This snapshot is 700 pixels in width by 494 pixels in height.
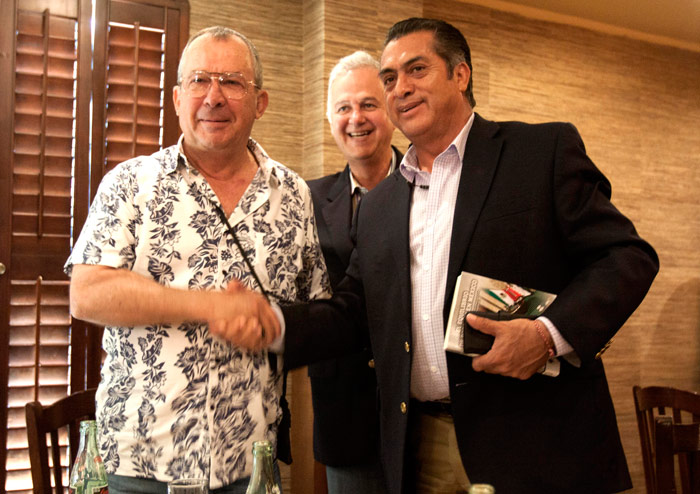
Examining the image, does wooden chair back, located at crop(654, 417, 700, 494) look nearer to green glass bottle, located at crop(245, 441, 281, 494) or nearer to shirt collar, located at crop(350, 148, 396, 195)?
green glass bottle, located at crop(245, 441, 281, 494)

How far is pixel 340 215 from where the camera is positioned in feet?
7.79

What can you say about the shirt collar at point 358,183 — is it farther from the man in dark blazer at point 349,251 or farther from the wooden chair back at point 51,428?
the wooden chair back at point 51,428

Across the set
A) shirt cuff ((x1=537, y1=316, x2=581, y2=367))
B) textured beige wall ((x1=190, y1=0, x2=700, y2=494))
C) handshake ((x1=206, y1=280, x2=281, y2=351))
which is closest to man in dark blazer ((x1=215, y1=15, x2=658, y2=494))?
shirt cuff ((x1=537, y1=316, x2=581, y2=367))

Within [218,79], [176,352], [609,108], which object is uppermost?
[609,108]

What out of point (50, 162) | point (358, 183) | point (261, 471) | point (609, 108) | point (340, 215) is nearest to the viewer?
point (261, 471)

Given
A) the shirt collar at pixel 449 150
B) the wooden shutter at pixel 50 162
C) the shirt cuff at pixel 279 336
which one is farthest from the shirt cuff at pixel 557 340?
the wooden shutter at pixel 50 162

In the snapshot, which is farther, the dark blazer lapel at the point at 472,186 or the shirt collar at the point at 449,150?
the shirt collar at the point at 449,150

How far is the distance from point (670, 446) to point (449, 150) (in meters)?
0.89

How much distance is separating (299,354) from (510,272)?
0.60 metres

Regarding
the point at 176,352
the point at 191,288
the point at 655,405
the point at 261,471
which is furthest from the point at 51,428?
the point at 655,405

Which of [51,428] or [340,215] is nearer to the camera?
[51,428]

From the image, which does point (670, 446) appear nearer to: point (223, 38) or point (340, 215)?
point (340, 215)

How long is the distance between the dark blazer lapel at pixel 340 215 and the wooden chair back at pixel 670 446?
103cm

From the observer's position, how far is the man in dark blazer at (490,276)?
1.56 meters
